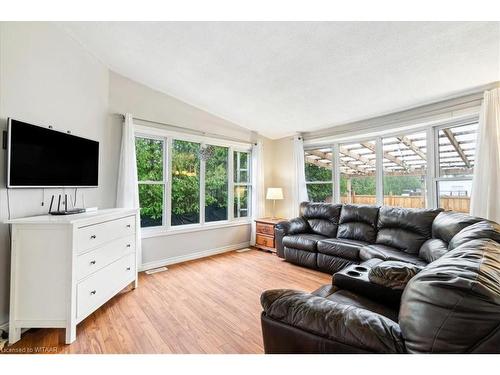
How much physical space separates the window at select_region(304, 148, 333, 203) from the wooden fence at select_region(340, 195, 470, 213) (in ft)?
1.15

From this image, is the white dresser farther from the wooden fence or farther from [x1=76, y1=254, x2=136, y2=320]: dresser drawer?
the wooden fence

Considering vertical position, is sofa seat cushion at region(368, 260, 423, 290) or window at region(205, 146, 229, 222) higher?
window at region(205, 146, 229, 222)

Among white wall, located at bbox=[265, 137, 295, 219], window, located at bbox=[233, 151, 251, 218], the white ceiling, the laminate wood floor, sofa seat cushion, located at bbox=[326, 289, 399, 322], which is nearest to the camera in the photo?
sofa seat cushion, located at bbox=[326, 289, 399, 322]

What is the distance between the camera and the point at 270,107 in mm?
3639

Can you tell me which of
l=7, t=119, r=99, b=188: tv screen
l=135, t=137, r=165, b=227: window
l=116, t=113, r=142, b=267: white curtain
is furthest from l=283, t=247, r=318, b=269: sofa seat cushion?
l=7, t=119, r=99, b=188: tv screen

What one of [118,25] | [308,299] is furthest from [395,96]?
[118,25]

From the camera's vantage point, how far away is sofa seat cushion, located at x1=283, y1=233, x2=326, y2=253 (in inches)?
129

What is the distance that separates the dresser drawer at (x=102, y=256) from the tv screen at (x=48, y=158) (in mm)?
768

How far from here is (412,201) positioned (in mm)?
3434

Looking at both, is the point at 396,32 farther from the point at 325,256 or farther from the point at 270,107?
the point at 325,256

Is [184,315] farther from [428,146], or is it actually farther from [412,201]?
[428,146]

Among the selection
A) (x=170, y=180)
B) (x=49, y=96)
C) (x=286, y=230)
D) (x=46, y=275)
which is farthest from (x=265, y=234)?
(x=49, y=96)

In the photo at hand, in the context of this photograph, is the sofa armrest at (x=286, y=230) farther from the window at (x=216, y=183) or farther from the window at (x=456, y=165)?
the window at (x=456, y=165)

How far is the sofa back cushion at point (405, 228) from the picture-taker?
2.71m
